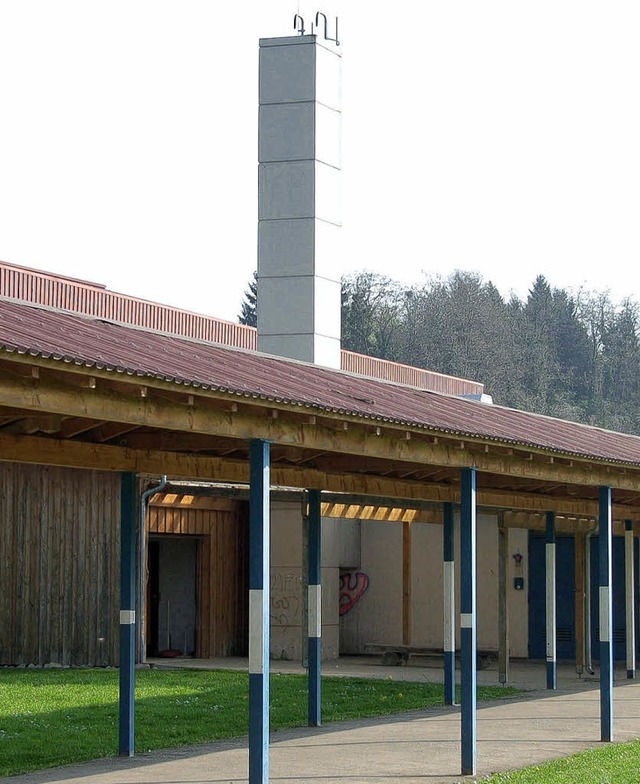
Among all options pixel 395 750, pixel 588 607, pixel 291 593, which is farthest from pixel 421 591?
pixel 395 750

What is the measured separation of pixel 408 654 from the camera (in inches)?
1076

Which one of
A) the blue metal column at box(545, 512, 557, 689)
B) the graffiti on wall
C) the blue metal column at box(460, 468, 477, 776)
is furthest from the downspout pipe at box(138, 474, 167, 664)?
the blue metal column at box(460, 468, 477, 776)

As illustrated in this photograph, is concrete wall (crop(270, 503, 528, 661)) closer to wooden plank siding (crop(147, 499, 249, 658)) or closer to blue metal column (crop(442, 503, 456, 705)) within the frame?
wooden plank siding (crop(147, 499, 249, 658))

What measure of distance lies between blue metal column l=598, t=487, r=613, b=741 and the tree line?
73173 millimetres

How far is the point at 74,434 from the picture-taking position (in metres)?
12.6

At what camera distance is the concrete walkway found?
12742 millimetres

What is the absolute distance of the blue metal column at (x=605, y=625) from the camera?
51.1 ft

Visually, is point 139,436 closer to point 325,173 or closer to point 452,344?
point 325,173

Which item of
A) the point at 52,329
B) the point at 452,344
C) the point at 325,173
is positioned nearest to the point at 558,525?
the point at 325,173

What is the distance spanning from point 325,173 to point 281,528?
7.19 meters

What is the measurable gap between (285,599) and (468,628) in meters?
14.9

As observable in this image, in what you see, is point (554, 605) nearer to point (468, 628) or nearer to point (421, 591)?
point (421, 591)

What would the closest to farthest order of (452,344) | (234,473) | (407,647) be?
(234,473)
(407,647)
(452,344)

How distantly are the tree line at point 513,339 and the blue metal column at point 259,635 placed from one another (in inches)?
3101
